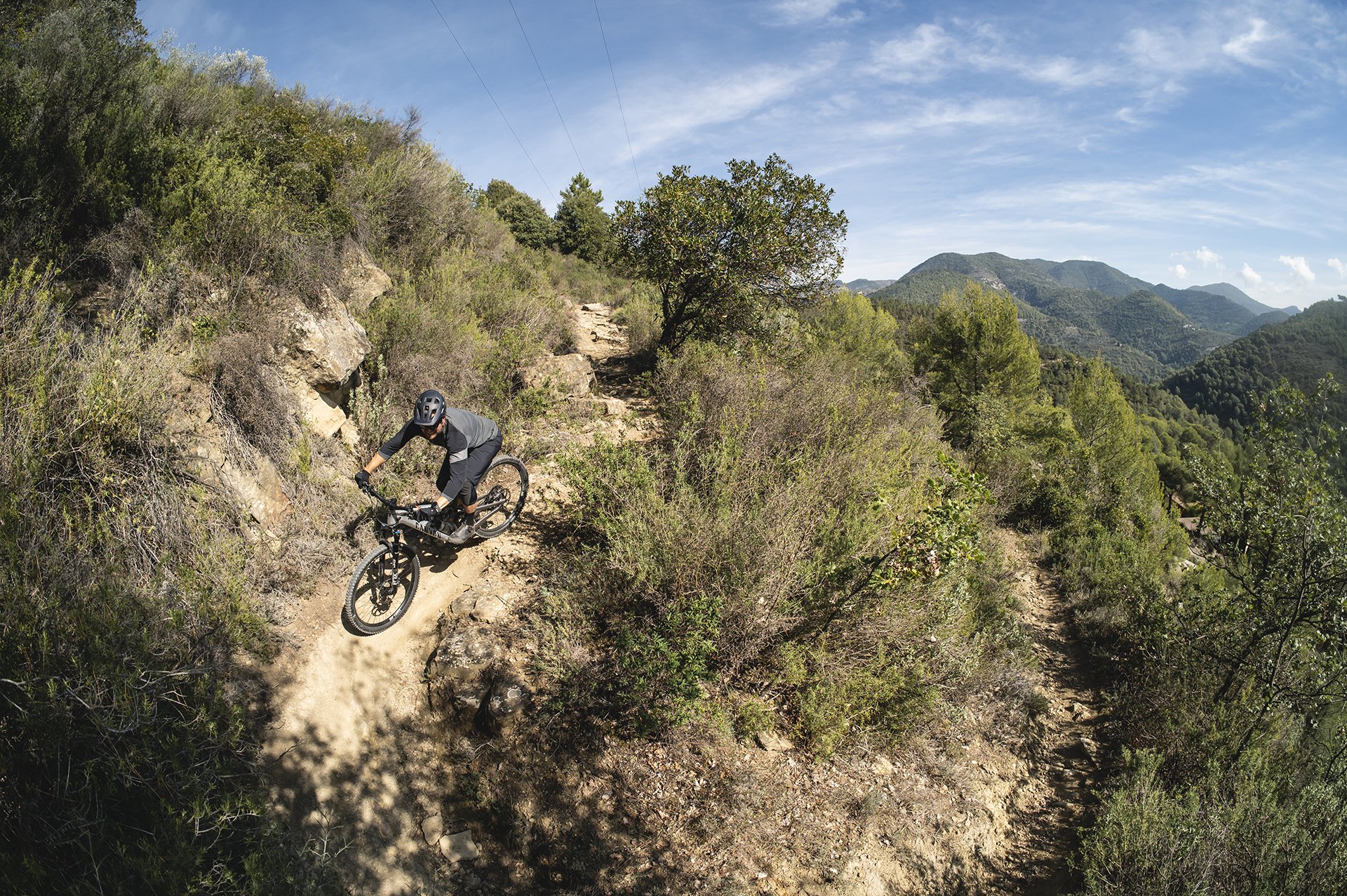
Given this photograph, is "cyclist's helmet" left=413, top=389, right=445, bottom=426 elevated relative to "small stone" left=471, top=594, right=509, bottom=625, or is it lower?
elevated

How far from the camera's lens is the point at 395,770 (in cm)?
407

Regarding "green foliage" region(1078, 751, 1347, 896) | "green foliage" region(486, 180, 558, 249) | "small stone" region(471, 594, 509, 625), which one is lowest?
"green foliage" region(1078, 751, 1347, 896)

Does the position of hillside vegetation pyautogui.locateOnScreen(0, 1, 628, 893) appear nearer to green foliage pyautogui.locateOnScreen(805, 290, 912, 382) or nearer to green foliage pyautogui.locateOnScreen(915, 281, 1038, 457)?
green foliage pyautogui.locateOnScreen(805, 290, 912, 382)

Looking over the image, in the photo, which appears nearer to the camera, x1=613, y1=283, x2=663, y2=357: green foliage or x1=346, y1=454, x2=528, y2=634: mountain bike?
x1=346, y1=454, x2=528, y2=634: mountain bike

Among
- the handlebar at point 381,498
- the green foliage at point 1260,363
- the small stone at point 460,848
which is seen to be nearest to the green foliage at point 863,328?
the handlebar at point 381,498

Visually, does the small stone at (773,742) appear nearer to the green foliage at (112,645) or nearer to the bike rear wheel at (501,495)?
the green foliage at (112,645)

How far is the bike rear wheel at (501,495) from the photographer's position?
Result: 6.17 metres

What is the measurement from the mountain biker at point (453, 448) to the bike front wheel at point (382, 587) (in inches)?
18.5

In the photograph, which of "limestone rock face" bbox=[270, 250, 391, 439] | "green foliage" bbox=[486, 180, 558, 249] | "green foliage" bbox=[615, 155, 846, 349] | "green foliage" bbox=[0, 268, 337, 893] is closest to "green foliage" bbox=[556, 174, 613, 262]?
"green foliage" bbox=[486, 180, 558, 249]

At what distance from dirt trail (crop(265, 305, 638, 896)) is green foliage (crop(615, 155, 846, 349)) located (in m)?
7.74

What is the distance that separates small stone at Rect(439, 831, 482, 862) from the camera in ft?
12.1

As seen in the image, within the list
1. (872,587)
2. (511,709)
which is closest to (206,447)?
(511,709)

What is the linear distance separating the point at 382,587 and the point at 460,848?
235cm

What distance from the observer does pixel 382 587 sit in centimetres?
508
